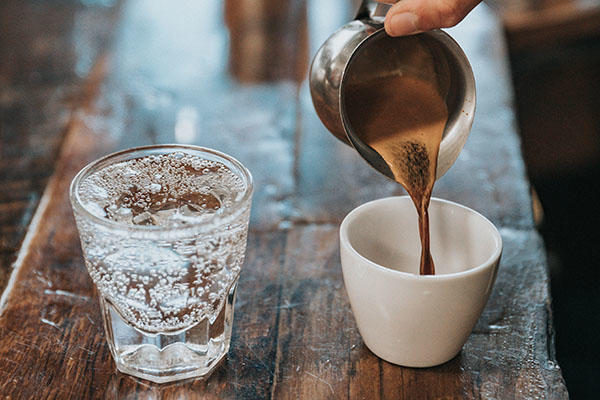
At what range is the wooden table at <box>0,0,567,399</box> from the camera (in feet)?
2.27

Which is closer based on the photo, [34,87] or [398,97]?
[398,97]

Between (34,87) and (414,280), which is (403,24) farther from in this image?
(34,87)

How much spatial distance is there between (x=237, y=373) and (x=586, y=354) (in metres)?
1.04

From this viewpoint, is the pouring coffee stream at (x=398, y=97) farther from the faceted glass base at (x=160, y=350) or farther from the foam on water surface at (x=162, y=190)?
the faceted glass base at (x=160, y=350)

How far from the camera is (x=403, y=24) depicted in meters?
0.71

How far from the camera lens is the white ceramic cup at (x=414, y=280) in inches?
25.8

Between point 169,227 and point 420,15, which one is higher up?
point 420,15

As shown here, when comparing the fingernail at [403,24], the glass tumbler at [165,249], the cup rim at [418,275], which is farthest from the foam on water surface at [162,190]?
the fingernail at [403,24]

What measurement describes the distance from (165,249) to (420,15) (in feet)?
1.12

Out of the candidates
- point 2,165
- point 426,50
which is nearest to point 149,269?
point 426,50

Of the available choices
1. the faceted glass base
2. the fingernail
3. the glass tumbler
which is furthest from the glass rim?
the fingernail

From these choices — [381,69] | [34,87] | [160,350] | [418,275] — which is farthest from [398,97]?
[34,87]

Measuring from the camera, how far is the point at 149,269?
631mm

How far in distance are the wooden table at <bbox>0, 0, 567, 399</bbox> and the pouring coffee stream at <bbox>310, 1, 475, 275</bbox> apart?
17 centimetres
